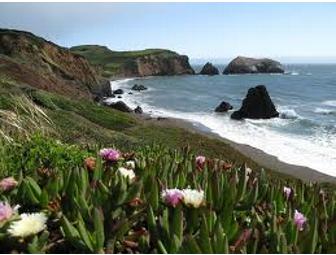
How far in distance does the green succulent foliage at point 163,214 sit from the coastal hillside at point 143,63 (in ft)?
380

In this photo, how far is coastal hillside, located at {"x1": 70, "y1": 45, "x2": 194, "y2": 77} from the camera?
128 m

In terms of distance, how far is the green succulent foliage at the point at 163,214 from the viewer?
125 inches

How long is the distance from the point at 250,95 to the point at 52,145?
44.4 metres

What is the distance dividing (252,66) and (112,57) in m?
37.5

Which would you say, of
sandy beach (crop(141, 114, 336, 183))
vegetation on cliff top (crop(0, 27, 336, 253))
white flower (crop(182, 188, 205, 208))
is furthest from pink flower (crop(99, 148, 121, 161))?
sandy beach (crop(141, 114, 336, 183))

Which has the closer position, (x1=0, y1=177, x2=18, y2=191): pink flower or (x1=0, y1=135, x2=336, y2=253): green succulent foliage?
(x1=0, y1=135, x2=336, y2=253): green succulent foliage

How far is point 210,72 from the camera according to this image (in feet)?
491

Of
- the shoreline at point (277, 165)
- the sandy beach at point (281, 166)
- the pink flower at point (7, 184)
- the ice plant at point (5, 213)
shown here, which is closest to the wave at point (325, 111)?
the shoreline at point (277, 165)

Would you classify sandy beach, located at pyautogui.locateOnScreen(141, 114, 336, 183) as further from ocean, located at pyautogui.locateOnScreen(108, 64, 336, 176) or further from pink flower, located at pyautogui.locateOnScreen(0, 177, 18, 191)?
pink flower, located at pyautogui.locateOnScreen(0, 177, 18, 191)

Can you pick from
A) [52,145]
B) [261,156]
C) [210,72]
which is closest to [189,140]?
[261,156]

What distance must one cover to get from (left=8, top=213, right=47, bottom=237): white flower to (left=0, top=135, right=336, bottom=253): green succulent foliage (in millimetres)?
42

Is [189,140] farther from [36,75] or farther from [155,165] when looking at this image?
[155,165]

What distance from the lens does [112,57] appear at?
476ft

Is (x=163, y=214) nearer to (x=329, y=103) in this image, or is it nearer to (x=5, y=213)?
(x=5, y=213)
